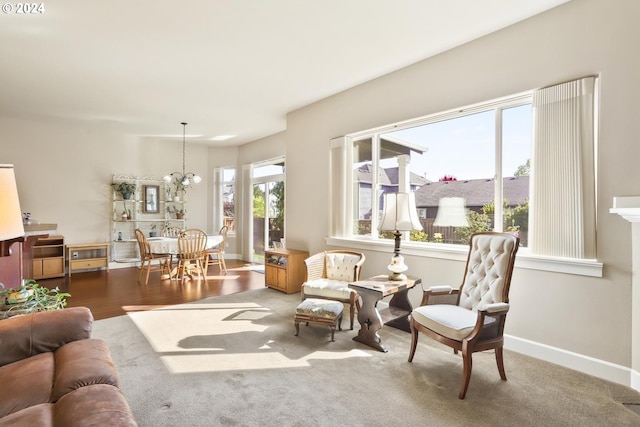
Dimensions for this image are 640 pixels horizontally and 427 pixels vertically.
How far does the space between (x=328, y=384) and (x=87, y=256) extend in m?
6.76

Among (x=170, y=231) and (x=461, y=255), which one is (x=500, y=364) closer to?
(x=461, y=255)

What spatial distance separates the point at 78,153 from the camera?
6.89 meters

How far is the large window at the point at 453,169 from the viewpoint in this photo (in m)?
3.21

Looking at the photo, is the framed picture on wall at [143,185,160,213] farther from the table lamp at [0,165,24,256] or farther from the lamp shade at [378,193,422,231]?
the table lamp at [0,165,24,256]

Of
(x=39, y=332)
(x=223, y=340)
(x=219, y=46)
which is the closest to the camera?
(x=39, y=332)

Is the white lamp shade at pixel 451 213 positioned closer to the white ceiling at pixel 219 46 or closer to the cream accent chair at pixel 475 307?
the cream accent chair at pixel 475 307

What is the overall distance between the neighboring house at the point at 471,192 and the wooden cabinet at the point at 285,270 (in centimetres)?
212

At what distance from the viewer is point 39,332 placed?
1852 millimetres

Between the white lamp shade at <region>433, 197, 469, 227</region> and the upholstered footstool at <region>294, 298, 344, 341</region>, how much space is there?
1554mm

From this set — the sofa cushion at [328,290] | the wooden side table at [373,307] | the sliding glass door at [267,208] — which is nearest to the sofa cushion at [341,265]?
the sofa cushion at [328,290]

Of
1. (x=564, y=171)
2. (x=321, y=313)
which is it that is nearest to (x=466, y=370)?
(x=321, y=313)

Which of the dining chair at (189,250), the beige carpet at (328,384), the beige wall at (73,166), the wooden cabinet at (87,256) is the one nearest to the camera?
the beige carpet at (328,384)

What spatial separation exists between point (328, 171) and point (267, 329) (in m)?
2.50

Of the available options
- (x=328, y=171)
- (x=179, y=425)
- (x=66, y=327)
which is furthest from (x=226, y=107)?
Answer: (x=179, y=425)
